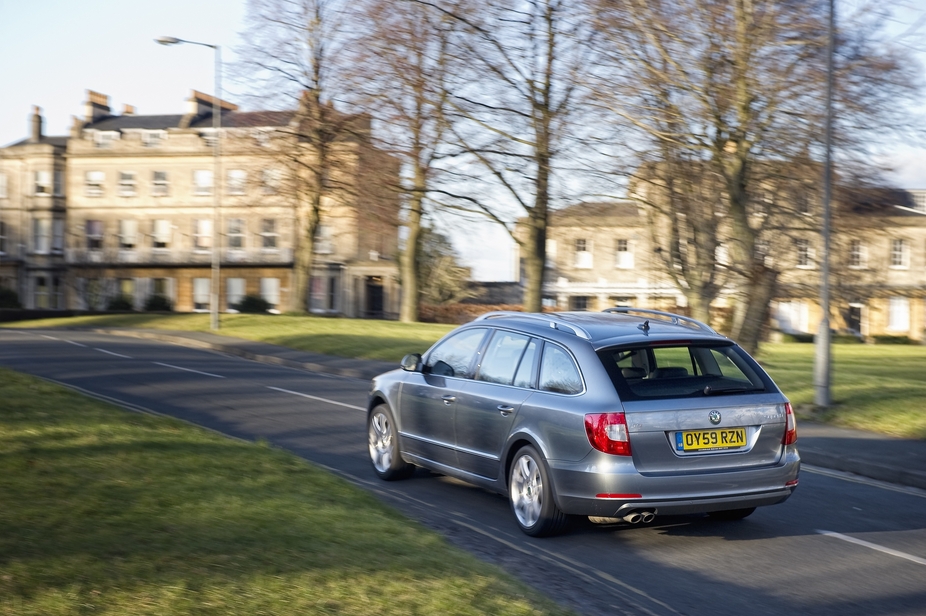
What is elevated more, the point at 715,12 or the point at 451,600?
the point at 715,12

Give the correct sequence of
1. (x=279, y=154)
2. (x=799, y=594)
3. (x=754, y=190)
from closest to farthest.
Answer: (x=799, y=594), (x=754, y=190), (x=279, y=154)

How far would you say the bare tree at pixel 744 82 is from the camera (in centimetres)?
2047

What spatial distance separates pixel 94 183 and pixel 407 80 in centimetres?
4763

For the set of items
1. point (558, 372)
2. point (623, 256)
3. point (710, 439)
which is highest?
point (623, 256)

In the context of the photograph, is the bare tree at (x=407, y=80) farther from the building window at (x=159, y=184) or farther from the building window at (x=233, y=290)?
the building window at (x=159, y=184)

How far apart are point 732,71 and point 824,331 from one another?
25.9ft

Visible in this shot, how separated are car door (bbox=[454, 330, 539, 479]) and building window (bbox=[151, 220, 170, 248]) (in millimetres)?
62771

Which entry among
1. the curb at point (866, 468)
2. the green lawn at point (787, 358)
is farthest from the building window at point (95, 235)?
the curb at point (866, 468)

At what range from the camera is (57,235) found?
69.8m

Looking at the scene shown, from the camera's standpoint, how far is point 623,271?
221 feet

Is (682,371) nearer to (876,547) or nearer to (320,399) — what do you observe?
(876,547)

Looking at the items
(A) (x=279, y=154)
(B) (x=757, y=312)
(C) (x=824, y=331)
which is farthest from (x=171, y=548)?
(A) (x=279, y=154)

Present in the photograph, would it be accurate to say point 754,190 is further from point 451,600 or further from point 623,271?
point 623,271

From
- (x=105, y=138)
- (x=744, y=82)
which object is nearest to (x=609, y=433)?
(x=744, y=82)
